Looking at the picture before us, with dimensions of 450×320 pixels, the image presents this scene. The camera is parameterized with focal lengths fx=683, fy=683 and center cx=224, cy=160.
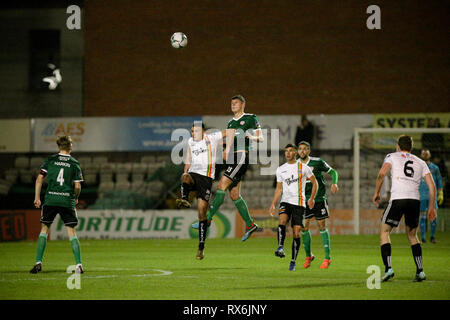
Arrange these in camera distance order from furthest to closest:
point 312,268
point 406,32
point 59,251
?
point 406,32 < point 59,251 < point 312,268

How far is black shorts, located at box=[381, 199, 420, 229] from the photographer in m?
8.55

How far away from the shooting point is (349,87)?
26.4 metres

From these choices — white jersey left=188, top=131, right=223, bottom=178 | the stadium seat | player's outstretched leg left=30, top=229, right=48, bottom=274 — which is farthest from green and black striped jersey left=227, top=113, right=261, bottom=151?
the stadium seat

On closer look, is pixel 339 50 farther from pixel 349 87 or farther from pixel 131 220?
pixel 131 220

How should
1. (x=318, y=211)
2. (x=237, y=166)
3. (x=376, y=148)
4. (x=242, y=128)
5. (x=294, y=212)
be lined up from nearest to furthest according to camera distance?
(x=294, y=212) → (x=318, y=211) → (x=242, y=128) → (x=237, y=166) → (x=376, y=148)

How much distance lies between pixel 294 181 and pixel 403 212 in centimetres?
195

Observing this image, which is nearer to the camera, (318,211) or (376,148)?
(318,211)

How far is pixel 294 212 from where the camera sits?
1000 cm

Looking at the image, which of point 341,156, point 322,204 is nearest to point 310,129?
point 341,156

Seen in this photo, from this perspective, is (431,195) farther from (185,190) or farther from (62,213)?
(62,213)

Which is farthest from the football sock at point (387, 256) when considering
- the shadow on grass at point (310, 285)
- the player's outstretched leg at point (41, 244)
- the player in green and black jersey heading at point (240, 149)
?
the player's outstretched leg at point (41, 244)

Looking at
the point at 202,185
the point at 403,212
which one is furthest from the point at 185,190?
the point at 403,212

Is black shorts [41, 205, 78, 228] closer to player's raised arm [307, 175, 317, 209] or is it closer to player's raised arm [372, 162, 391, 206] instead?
player's raised arm [307, 175, 317, 209]

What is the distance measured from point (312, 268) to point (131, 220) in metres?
11.4
